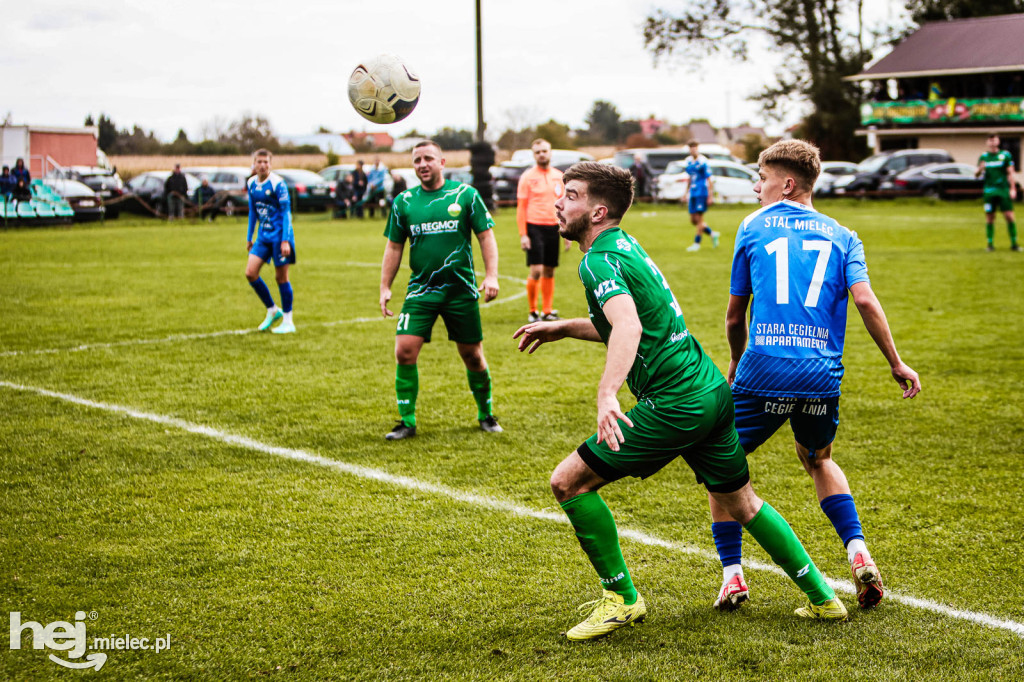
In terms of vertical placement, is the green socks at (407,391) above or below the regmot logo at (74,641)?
above

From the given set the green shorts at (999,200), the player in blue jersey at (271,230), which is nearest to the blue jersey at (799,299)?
the player in blue jersey at (271,230)

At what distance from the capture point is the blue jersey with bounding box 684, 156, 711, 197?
19406 mm

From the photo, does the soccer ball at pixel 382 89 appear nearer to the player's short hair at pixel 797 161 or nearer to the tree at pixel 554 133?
the player's short hair at pixel 797 161

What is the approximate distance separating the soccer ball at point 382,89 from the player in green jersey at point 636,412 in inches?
134

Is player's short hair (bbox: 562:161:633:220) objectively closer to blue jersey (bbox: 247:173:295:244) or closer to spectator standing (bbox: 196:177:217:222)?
blue jersey (bbox: 247:173:295:244)

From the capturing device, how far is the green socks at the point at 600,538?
3.79 m

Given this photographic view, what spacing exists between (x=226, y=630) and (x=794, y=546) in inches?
93.0

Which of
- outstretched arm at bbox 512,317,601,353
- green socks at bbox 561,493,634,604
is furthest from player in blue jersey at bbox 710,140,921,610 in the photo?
outstretched arm at bbox 512,317,601,353

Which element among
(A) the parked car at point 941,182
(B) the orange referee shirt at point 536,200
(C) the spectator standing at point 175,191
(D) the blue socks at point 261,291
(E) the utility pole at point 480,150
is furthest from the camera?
(A) the parked car at point 941,182

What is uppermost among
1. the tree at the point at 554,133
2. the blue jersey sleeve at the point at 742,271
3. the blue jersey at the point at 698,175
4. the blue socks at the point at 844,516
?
the tree at the point at 554,133

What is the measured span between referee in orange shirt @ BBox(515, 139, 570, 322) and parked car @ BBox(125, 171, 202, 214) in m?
22.4

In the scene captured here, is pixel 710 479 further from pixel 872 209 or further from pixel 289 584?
pixel 872 209

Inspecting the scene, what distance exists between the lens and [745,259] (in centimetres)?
409

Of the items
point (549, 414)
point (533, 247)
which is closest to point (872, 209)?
point (533, 247)
